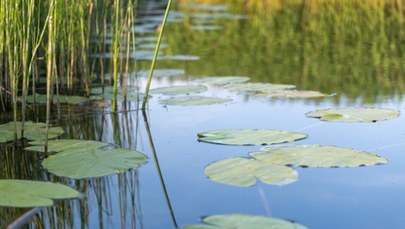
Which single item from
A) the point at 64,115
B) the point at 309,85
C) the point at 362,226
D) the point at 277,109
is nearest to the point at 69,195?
the point at 362,226

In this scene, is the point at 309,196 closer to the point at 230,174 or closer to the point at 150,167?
the point at 230,174

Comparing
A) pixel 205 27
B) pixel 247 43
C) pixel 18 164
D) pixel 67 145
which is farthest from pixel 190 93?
pixel 205 27

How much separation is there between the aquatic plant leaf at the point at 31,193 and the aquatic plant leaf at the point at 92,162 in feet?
0.57

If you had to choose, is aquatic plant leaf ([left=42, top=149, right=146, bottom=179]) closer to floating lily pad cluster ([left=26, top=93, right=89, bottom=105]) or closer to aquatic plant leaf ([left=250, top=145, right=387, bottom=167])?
aquatic plant leaf ([left=250, top=145, right=387, bottom=167])

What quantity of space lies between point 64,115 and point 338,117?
50.6 inches

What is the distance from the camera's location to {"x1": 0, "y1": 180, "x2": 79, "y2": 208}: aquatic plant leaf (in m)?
2.00

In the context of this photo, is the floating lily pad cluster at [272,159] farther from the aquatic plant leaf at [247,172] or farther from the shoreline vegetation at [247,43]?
the shoreline vegetation at [247,43]

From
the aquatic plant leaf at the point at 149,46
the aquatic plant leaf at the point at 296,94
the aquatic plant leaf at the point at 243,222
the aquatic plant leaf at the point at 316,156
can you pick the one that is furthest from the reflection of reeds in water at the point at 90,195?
the aquatic plant leaf at the point at 149,46

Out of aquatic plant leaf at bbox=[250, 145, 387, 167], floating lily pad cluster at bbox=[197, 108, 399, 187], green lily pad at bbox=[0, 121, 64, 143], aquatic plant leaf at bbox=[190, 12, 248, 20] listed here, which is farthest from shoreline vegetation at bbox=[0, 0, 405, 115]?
aquatic plant leaf at bbox=[250, 145, 387, 167]

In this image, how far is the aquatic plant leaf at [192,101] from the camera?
3598mm

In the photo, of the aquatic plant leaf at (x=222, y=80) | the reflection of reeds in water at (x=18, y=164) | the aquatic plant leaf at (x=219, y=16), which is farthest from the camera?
the aquatic plant leaf at (x=219, y=16)

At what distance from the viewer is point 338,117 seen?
3170 millimetres

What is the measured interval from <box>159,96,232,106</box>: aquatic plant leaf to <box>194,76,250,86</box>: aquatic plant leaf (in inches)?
18.8

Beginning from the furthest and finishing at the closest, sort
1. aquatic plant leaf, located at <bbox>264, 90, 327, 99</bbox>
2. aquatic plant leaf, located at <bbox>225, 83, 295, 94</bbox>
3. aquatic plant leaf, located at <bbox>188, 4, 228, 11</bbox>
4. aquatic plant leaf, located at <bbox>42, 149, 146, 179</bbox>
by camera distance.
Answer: aquatic plant leaf, located at <bbox>188, 4, 228, 11</bbox>, aquatic plant leaf, located at <bbox>225, 83, 295, 94</bbox>, aquatic plant leaf, located at <bbox>264, 90, 327, 99</bbox>, aquatic plant leaf, located at <bbox>42, 149, 146, 179</bbox>
